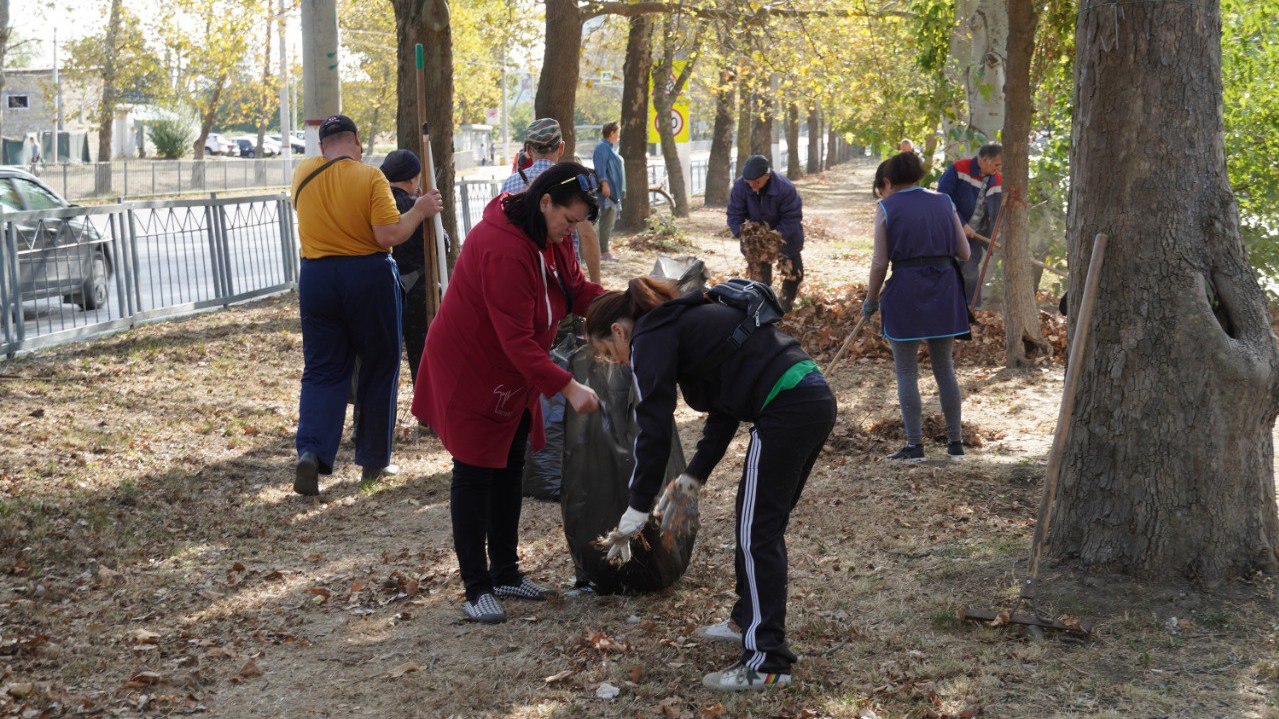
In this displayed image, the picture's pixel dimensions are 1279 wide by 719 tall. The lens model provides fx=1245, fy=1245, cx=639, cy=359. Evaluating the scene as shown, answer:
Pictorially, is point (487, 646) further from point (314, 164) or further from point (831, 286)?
point (831, 286)

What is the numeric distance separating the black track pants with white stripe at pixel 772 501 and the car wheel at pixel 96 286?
840 cm

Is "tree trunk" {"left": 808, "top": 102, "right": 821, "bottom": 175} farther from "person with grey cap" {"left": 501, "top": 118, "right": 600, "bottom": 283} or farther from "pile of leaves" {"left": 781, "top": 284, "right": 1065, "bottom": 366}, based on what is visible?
"person with grey cap" {"left": 501, "top": 118, "right": 600, "bottom": 283}

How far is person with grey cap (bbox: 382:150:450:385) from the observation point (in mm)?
7383

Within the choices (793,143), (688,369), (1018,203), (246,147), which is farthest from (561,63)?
(246,147)

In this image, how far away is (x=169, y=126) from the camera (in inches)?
2072

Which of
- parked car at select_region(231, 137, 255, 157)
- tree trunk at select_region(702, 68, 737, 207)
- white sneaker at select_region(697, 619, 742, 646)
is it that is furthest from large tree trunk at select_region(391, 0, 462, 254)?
parked car at select_region(231, 137, 255, 157)

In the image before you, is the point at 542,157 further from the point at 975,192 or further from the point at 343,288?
the point at 975,192

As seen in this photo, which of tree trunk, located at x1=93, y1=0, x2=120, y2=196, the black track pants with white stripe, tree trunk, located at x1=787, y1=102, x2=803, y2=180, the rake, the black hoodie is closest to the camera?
the black hoodie

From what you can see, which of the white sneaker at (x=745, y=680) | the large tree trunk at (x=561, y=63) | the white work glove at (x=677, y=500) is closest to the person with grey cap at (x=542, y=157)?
the white work glove at (x=677, y=500)

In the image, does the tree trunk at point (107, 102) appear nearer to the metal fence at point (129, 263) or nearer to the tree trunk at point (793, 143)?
the tree trunk at point (793, 143)

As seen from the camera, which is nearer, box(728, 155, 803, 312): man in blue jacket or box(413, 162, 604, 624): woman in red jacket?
box(413, 162, 604, 624): woman in red jacket

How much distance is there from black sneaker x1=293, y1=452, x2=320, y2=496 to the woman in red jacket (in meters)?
2.05

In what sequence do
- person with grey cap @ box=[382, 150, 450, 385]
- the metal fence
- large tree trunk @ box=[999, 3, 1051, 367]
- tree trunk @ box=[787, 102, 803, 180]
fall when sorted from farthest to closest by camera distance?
1. tree trunk @ box=[787, 102, 803, 180]
2. the metal fence
3. large tree trunk @ box=[999, 3, 1051, 367]
4. person with grey cap @ box=[382, 150, 450, 385]

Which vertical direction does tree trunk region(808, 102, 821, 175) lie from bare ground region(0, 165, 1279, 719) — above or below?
above
